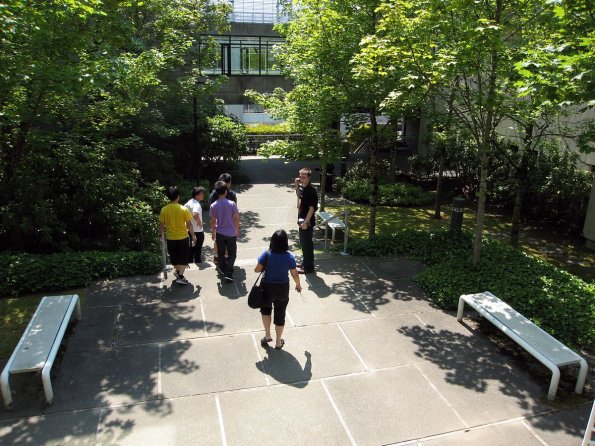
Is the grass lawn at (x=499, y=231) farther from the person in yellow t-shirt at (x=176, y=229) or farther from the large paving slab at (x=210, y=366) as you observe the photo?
the large paving slab at (x=210, y=366)

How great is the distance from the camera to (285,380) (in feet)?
17.9

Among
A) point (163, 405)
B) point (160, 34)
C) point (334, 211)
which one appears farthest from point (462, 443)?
point (160, 34)

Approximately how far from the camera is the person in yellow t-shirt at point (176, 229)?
759 cm

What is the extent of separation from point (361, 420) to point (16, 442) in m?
3.24

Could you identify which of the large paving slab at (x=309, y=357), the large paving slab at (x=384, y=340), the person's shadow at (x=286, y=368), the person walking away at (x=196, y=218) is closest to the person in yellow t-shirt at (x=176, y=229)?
the person walking away at (x=196, y=218)

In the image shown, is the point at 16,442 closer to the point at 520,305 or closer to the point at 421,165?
the point at 520,305

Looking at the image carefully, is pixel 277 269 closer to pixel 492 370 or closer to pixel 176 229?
pixel 176 229

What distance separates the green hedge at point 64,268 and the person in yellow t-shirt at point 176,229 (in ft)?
2.43

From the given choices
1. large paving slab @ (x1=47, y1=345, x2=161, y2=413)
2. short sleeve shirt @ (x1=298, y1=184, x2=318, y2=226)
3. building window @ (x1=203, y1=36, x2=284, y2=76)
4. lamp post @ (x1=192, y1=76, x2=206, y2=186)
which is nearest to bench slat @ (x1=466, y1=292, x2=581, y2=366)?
short sleeve shirt @ (x1=298, y1=184, x2=318, y2=226)

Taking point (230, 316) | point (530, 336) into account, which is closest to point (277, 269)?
point (230, 316)

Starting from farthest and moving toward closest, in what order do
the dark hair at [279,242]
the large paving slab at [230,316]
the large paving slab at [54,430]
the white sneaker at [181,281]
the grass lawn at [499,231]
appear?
1. the grass lawn at [499,231]
2. the white sneaker at [181,281]
3. the large paving slab at [230,316]
4. the dark hair at [279,242]
5. the large paving slab at [54,430]

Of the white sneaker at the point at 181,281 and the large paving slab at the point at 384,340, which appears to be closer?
the large paving slab at the point at 384,340

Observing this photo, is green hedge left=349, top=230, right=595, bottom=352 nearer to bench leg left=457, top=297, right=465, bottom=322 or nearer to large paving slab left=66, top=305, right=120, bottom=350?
bench leg left=457, top=297, right=465, bottom=322

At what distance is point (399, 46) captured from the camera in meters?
8.11
